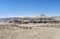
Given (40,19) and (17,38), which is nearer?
(17,38)

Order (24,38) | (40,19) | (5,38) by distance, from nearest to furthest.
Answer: (5,38)
(24,38)
(40,19)

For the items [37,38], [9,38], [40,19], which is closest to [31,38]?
[37,38]

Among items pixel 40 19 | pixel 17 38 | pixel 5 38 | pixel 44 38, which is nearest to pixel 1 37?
pixel 5 38

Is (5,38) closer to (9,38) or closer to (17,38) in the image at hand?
(9,38)

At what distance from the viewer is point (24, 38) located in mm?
11594

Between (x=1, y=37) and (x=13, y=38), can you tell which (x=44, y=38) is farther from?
(x=1, y=37)

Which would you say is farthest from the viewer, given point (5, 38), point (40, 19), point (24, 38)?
point (40, 19)

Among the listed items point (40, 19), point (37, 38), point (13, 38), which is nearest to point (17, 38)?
point (13, 38)

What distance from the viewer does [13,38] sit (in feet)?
36.6

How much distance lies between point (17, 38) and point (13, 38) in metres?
0.43

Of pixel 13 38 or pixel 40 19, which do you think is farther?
pixel 40 19

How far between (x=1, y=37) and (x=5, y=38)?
397mm

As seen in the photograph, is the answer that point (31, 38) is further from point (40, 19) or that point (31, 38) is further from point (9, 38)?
point (40, 19)

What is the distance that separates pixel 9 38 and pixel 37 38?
2.64 meters
